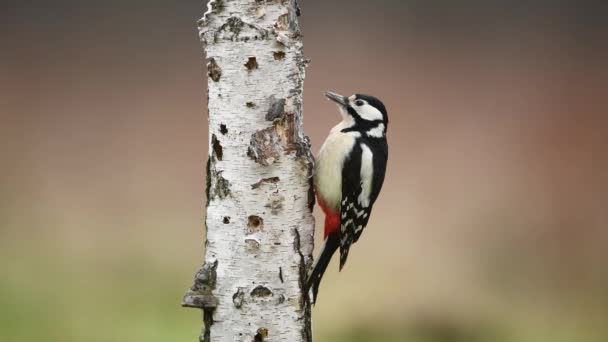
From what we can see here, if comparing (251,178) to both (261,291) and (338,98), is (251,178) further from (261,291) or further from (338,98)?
(338,98)

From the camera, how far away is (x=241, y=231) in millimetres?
1614

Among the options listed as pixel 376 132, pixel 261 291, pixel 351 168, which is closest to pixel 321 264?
pixel 261 291

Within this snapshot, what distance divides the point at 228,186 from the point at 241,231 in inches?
4.5

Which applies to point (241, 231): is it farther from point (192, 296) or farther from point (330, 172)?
point (330, 172)

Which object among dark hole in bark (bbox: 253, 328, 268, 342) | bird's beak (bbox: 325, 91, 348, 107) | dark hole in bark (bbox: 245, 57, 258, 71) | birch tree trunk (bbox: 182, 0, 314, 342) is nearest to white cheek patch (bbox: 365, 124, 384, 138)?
bird's beak (bbox: 325, 91, 348, 107)

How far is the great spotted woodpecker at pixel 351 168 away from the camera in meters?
1.96

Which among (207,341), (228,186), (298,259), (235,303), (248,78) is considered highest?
(248,78)

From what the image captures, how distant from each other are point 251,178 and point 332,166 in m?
0.39

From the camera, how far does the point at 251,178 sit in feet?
5.30

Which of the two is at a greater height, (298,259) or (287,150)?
(287,150)

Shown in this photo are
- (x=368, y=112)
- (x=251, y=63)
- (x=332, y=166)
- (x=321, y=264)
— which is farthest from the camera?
(x=368, y=112)

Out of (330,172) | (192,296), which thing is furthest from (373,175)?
(192,296)

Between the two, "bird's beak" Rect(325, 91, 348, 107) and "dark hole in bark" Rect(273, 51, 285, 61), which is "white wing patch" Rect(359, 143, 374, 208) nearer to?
"bird's beak" Rect(325, 91, 348, 107)

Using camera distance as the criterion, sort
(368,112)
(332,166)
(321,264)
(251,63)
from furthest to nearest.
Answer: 1. (368,112)
2. (332,166)
3. (321,264)
4. (251,63)
